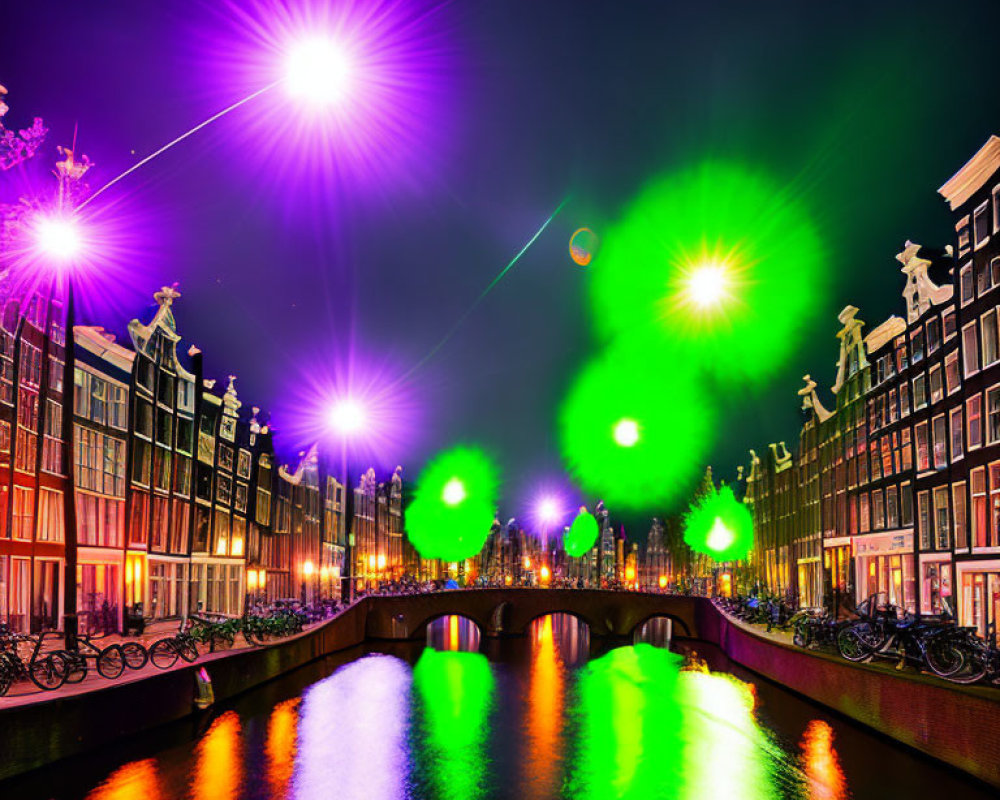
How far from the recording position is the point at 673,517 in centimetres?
10956

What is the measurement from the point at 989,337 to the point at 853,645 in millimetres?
11630

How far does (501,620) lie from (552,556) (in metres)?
90.9

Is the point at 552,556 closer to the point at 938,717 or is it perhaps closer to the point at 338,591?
the point at 338,591

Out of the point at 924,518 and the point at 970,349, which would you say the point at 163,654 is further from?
the point at 924,518

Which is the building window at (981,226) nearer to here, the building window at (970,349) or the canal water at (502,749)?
the building window at (970,349)

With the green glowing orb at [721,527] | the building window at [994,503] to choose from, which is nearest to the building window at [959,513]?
the building window at [994,503]

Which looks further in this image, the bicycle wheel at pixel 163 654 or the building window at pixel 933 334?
the building window at pixel 933 334

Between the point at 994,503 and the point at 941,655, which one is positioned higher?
the point at 994,503

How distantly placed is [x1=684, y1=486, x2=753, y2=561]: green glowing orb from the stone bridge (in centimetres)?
871

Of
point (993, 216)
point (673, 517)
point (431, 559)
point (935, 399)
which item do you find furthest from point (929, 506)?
point (431, 559)

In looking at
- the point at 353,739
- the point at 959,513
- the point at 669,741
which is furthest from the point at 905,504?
the point at 353,739

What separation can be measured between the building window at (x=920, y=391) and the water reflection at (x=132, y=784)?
32567mm

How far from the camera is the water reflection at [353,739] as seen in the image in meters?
27.8

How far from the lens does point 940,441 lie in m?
41.8
